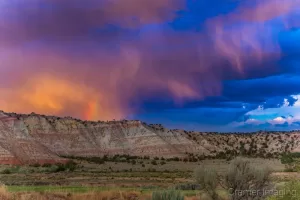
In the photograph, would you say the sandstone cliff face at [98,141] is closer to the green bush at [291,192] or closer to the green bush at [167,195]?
the green bush at [167,195]

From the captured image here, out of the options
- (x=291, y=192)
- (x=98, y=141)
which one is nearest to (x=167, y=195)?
(x=291, y=192)

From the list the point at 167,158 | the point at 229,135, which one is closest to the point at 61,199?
the point at 167,158

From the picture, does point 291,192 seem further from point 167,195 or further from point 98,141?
point 98,141

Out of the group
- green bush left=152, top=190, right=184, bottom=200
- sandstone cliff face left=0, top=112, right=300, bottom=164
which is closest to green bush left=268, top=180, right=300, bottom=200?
green bush left=152, top=190, right=184, bottom=200

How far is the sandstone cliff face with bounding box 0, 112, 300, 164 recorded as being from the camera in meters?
98.6

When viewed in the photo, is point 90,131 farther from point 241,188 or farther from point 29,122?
point 241,188

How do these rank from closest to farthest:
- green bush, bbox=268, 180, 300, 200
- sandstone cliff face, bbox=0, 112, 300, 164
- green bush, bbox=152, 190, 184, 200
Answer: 1. green bush, bbox=268, 180, 300, 200
2. green bush, bbox=152, 190, 184, 200
3. sandstone cliff face, bbox=0, 112, 300, 164

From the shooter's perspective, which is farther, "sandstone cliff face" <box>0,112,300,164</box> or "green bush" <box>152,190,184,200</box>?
"sandstone cliff face" <box>0,112,300,164</box>

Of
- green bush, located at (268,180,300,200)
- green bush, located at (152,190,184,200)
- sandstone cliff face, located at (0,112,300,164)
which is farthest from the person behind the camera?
sandstone cliff face, located at (0,112,300,164)

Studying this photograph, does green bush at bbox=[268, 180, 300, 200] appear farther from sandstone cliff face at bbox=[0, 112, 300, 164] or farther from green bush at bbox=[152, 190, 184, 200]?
sandstone cliff face at bbox=[0, 112, 300, 164]

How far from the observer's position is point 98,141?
116 m

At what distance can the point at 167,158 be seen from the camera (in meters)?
107

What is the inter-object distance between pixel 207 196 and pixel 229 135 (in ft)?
389

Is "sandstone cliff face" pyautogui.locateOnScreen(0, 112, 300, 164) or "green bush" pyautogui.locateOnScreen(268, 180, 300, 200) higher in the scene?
"sandstone cliff face" pyautogui.locateOnScreen(0, 112, 300, 164)
